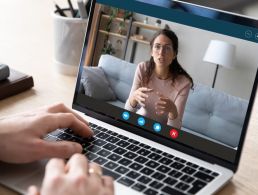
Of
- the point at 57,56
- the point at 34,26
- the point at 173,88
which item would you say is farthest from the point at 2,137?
the point at 34,26

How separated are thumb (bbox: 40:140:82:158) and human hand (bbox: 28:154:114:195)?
0.08 meters

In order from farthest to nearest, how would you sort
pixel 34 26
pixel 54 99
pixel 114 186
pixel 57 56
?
pixel 34 26 < pixel 57 56 < pixel 54 99 < pixel 114 186

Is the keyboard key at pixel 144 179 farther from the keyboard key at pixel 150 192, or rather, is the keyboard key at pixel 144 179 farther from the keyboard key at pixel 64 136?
the keyboard key at pixel 64 136

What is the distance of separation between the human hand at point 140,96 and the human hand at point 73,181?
0.81 ft

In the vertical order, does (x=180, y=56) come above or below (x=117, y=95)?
above

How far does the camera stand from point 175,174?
76 centimetres

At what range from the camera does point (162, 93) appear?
0.87 metres

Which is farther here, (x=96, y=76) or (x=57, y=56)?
(x=57, y=56)

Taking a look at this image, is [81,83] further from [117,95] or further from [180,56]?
[180,56]

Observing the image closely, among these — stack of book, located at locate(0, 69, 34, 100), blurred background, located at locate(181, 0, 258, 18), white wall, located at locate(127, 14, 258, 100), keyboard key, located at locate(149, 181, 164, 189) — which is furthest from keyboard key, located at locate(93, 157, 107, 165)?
blurred background, located at locate(181, 0, 258, 18)

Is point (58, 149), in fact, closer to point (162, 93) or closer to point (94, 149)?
point (94, 149)

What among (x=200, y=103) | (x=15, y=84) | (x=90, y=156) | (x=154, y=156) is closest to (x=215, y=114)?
(x=200, y=103)

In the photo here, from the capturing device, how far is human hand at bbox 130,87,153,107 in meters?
0.89

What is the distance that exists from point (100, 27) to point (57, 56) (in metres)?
0.30
